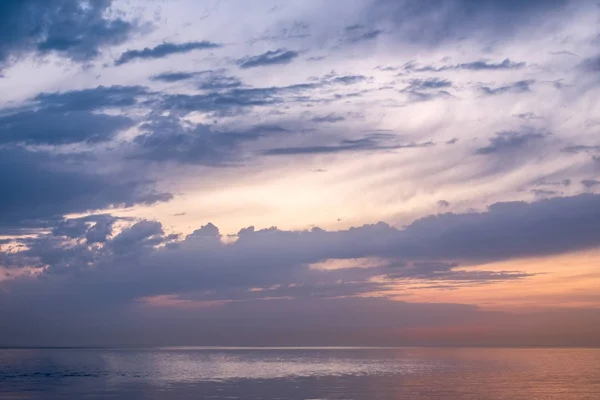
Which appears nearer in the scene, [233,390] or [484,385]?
[233,390]

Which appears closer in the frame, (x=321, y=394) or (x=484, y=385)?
(x=321, y=394)

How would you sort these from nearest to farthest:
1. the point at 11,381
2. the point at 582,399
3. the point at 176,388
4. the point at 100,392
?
the point at 582,399, the point at 100,392, the point at 176,388, the point at 11,381

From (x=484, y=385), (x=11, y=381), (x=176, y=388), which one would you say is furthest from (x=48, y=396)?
(x=484, y=385)

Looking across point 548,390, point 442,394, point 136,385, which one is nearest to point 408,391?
point 442,394

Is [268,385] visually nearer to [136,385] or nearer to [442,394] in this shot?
[136,385]

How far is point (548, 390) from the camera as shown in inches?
2884

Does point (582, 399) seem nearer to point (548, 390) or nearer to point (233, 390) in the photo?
point (548, 390)

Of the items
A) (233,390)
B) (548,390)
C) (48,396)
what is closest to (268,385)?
(233,390)

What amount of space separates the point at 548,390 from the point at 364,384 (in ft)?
66.2

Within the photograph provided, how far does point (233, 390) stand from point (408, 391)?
18.3m

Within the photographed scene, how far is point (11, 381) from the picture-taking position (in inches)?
3428

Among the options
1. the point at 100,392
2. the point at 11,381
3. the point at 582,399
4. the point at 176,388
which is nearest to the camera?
the point at 582,399

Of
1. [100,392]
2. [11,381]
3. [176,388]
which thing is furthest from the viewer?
[11,381]

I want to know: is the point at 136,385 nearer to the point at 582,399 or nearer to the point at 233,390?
the point at 233,390
